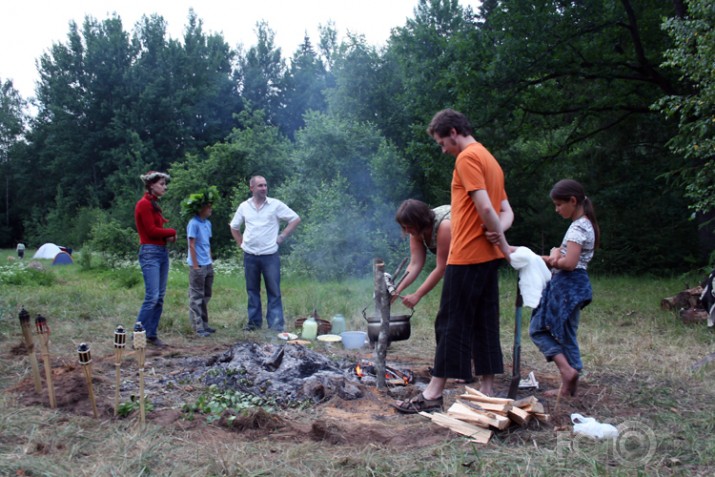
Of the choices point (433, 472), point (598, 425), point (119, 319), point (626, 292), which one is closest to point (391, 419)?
point (433, 472)

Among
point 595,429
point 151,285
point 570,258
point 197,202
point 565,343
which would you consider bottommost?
point 595,429

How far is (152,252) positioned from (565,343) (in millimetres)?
4081

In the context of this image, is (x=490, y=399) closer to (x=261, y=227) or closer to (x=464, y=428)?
(x=464, y=428)

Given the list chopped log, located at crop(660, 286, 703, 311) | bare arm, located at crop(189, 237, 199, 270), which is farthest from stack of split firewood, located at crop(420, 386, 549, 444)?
chopped log, located at crop(660, 286, 703, 311)

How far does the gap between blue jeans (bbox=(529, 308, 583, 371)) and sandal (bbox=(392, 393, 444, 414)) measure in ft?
2.57

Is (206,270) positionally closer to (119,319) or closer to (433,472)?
(119,319)

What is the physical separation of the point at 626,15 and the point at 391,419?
10295 millimetres

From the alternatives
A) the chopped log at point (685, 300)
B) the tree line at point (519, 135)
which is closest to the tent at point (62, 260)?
the tree line at point (519, 135)

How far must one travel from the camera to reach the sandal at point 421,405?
3720 mm

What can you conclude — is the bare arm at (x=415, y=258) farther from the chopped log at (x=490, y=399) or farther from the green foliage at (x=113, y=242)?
the green foliage at (x=113, y=242)

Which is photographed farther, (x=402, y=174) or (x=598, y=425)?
(x=402, y=174)

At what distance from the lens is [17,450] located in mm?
3016

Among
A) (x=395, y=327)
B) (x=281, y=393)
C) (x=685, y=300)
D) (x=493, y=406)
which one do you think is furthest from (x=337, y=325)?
(x=685, y=300)

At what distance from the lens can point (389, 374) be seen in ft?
15.3
